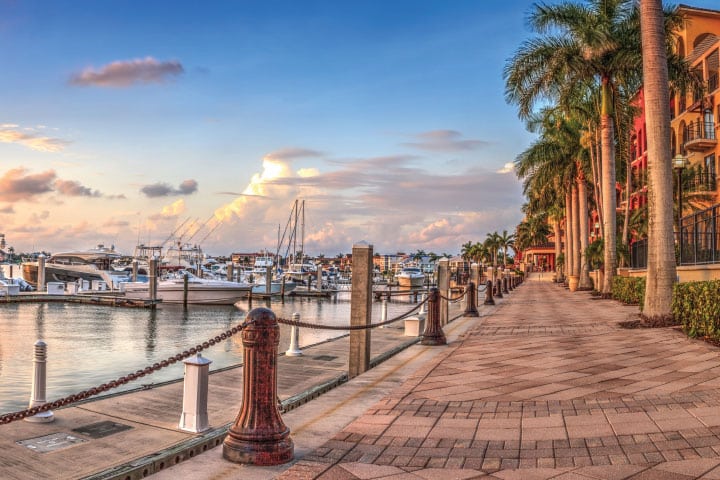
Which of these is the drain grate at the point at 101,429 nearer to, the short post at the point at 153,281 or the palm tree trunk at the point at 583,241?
the palm tree trunk at the point at 583,241

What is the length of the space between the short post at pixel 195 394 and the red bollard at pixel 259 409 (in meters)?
1.41

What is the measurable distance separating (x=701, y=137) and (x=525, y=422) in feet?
128

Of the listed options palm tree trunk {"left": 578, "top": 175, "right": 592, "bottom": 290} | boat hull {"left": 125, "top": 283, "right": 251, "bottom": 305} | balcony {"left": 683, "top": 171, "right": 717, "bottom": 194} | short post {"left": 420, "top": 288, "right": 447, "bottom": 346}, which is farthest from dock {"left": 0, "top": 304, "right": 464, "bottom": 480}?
boat hull {"left": 125, "top": 283, "right": 251, "bottom": 305}

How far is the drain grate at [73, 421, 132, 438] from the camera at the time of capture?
6.87 meters

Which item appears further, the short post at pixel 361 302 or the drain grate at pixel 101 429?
the short post at pixel 361 302

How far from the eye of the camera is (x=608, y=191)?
2811 cm

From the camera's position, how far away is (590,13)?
27047 millimetres

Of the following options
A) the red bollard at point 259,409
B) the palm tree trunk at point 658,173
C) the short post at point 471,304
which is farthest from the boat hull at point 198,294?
the red bollard at point 259,409

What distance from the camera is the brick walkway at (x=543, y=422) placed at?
469cm

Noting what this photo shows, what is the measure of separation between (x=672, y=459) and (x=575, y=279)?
3820 cm

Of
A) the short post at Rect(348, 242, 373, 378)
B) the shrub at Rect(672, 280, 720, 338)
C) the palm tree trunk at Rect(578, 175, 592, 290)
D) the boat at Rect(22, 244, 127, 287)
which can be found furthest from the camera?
the boat at Rect(22, 244, 127, 287)

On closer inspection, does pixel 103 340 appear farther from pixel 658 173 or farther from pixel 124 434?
pixel 658 173

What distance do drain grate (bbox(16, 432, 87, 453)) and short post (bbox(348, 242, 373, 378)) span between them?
3.83m

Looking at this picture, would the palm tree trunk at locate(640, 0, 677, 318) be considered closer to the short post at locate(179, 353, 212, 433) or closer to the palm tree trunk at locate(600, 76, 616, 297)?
the short post at locate(179, 353, 212, 433)
